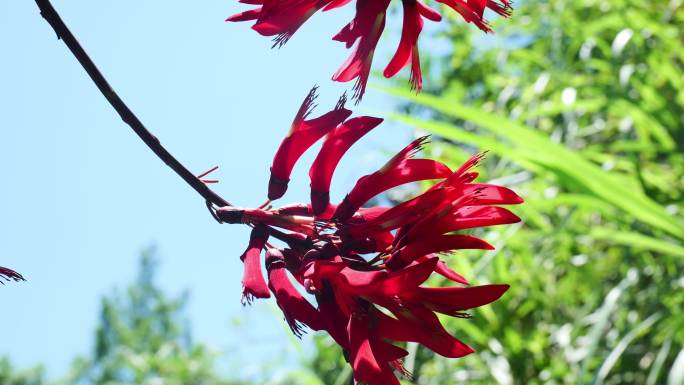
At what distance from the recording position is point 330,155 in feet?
1.65

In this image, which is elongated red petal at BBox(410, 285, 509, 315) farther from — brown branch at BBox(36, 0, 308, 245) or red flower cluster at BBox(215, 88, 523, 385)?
brown branch at BBox(36, 0, 308, 245)

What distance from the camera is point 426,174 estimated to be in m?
0.48

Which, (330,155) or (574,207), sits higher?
(330,155)

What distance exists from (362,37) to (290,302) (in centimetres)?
15

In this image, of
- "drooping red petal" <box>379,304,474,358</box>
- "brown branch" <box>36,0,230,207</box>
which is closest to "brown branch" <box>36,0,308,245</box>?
"brown branch" <box>36,0,230,207</box>

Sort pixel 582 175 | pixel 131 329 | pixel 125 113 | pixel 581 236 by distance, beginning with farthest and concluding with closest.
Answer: pixel 131 329, pixel 581 236, pixel 582 175, pixel 125 113

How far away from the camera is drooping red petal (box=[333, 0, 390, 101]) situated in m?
0.47

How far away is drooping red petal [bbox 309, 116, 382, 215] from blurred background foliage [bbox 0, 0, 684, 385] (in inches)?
21.4

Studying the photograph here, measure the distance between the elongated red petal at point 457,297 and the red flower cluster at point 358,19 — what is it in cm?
12

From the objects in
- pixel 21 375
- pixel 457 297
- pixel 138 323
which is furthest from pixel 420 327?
pixel 138 323

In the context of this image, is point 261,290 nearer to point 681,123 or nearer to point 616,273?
point 681,123

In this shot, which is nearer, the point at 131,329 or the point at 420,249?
the point at 420,249

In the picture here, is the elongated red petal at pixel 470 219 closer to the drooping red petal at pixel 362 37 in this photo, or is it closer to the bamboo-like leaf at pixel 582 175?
the drooping red petal at pixel 362 37

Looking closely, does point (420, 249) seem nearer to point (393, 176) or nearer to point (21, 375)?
point (393, 176)
